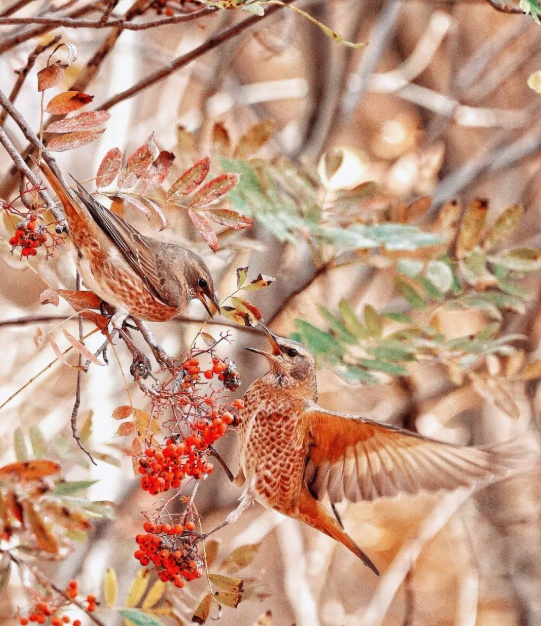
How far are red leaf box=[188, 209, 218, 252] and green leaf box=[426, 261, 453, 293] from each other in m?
0.56

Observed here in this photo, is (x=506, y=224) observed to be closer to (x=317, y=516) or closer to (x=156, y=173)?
(x=317, y=516)

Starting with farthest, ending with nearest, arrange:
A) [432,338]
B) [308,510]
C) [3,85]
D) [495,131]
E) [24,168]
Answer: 1. [495,131]
2. [3,85]
3. [432,338]
4. [308,510]
5. [24,168]

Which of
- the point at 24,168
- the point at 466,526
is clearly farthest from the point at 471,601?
the point at 24,168

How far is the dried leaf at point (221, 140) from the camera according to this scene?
4.23 feet

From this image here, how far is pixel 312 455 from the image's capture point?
1.16 metres

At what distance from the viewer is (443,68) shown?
269cm

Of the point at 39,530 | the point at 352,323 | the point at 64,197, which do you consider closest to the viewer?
the point at 39,530

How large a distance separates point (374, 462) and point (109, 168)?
0.54 meters

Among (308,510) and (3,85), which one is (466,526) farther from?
(3,85)

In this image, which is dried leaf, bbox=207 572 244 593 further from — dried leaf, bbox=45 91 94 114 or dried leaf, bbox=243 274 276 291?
dried leaf, bbox=45 91 94 114

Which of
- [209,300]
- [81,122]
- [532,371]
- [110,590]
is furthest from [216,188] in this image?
[532,371]

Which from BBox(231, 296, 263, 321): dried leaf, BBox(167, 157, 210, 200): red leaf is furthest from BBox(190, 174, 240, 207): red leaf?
BBox(231, 296, 263, 321): dried leaf

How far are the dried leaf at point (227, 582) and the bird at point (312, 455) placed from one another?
0.18m

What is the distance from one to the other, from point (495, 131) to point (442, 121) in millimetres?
237
